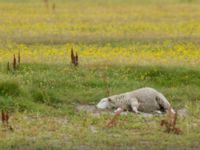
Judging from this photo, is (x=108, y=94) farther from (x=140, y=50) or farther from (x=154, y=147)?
(x=140, y=50)

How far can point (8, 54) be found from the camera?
58.8 ft

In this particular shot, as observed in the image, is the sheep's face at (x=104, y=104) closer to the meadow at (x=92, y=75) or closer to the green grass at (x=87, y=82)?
the meadow at (x=92, y=75)

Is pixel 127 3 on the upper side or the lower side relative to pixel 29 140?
upper

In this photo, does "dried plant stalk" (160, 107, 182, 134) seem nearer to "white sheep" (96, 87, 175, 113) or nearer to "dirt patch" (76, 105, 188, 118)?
"dirt patch" (76, 105, 188, 118)

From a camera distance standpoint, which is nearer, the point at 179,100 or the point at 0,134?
the point at 0,134

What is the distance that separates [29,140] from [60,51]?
816 cm

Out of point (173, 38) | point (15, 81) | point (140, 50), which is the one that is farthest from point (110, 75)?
point (173, 38)

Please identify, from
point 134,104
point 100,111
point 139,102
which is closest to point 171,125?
point 134,104

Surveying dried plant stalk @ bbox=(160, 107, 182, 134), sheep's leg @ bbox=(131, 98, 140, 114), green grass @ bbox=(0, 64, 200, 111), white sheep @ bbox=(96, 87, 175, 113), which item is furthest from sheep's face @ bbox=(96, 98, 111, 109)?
dried plant stalk @ bbox=(160, 107, 182, 134)

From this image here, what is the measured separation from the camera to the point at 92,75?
50.2 ft

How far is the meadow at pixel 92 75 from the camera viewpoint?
11.1 m

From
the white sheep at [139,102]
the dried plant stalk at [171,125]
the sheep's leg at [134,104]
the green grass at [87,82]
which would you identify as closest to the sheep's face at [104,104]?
the white sheep at [139,102]

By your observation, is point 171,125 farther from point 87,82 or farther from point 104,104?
point 87,82

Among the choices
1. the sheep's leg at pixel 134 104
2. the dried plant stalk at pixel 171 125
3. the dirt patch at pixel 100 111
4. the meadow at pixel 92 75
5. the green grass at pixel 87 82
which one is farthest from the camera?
the green grass at pixel 87 82
